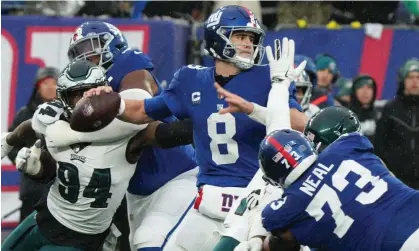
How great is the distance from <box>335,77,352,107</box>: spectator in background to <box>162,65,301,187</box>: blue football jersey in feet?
12.6

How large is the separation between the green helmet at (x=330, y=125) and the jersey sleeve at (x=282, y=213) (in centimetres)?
38

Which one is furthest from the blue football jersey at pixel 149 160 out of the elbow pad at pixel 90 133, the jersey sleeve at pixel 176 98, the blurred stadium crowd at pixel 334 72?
the blurred stadium crowd at pixel 334 72

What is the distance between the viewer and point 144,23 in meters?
9.72

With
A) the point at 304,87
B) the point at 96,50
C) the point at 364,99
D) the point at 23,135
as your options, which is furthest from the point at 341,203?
the point at 364,99

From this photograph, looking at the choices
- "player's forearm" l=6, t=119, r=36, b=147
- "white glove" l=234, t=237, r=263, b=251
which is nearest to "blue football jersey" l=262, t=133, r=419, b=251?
"white glove" l=234, t=237, r=263, b=251

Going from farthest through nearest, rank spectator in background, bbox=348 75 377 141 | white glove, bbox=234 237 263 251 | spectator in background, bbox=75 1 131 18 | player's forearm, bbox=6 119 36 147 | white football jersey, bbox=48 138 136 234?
spectator in background, bbox=75 1 131 18, spectator in background, bbox=348 75 377 141, player's forearm, bbox=6 119 36 147, white football jersey, bbox=48 138 136 234, white glove, bbox=234 237 263 251

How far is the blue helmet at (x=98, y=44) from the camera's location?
6082 millimetres

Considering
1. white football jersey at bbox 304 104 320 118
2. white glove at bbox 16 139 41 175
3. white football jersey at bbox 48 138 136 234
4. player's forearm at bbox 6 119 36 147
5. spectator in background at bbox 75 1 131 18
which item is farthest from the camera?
spectator in background at bbox 75 1 131 18

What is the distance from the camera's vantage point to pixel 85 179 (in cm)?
573

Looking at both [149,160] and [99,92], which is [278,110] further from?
[149,160]

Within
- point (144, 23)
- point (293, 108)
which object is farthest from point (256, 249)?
point (144, 23)

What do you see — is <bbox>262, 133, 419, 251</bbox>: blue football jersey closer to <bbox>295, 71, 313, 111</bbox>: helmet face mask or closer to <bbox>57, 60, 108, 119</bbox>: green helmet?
<bbox>57, 60, 108, 119</bbox>: green helmet

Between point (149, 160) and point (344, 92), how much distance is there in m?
3.68

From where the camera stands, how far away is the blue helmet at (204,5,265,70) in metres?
5.51
